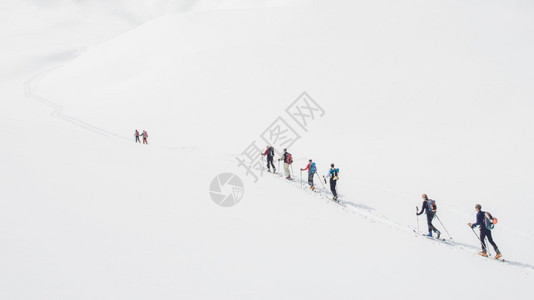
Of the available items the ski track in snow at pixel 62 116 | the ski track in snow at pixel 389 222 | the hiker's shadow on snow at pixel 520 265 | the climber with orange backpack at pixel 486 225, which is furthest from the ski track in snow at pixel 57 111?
the hiker's shadow on snow at pixel 520 265

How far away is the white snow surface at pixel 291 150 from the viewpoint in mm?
4832

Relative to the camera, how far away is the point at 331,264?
5996 millimetres

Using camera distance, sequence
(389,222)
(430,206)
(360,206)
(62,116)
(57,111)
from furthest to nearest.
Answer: (57,111), (62,116), (360,206), (389,222), (430,206)

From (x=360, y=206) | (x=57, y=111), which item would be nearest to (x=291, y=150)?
(x=360, y=206)

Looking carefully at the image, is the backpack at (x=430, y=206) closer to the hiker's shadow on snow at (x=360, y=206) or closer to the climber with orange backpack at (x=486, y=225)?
the climber with orange backpack at (x=486, y=225)

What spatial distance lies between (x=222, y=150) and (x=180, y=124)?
667cm

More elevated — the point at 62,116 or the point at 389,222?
the point at 62,116

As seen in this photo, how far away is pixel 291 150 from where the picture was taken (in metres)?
23.4

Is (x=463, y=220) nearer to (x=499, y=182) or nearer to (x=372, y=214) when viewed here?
(x=372, y=214)

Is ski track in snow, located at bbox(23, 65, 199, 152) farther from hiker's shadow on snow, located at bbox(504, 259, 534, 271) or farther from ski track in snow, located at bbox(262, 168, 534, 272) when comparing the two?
hiker's shadow on snow, located at bbox(504, 259, 534, 271)

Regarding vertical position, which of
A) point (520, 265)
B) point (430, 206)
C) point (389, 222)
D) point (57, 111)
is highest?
point (57, 111)

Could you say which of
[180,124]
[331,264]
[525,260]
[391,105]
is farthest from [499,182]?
[180,124]

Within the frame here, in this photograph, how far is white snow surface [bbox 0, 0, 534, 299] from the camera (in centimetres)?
483

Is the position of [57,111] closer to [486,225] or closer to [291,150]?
[291,150]
